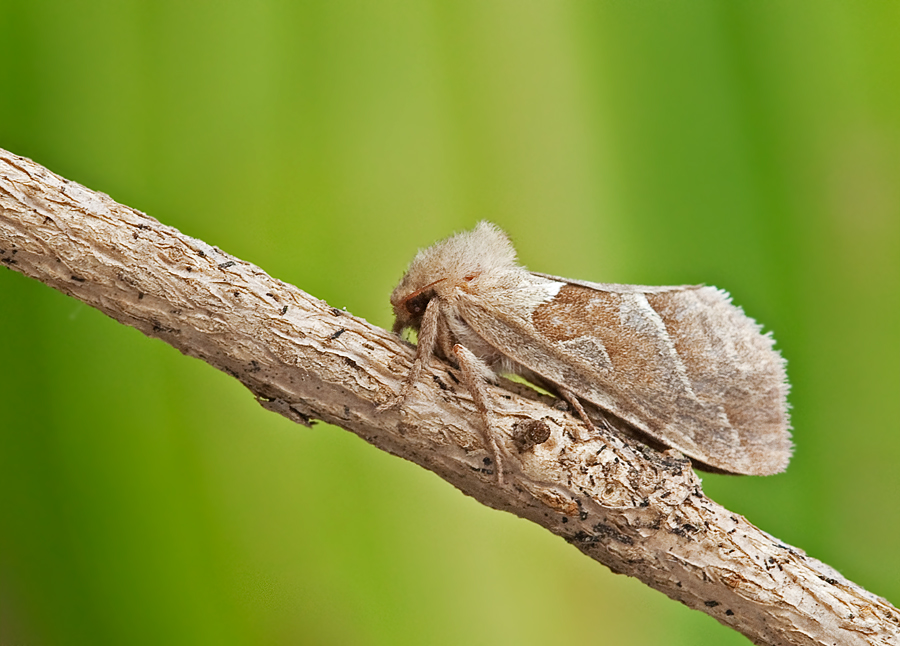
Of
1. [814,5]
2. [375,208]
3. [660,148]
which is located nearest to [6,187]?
[375,208]

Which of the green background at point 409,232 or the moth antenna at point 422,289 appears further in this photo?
the green background at point 409,232

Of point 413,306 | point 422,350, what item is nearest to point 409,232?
point 413,306

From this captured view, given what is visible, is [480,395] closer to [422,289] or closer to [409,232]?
[422,289]

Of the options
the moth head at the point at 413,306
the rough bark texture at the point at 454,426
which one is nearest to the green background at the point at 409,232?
the moth head at the point at 413,306

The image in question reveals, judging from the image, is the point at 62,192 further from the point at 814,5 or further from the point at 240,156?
the point at 814,5

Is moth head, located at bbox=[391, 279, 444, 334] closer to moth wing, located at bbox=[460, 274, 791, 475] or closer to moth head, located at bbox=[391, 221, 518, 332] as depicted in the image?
Result: moth head, located at bbox=[391, 221, 518, 332]

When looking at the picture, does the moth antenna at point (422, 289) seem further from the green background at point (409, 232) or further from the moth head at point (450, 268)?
the green background at point (409, 232)
